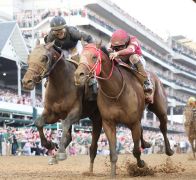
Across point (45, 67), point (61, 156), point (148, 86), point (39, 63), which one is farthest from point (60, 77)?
point (148, 86)

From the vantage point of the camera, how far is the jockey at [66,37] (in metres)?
9.66

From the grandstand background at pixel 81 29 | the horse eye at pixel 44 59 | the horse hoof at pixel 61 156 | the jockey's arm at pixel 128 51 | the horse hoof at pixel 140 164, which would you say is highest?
the grandstand background at pixel 81 29

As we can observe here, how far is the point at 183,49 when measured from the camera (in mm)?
107062

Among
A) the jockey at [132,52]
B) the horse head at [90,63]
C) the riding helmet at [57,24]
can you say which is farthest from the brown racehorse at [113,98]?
the riding helmet at [57,24]

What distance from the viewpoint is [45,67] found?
888 cm

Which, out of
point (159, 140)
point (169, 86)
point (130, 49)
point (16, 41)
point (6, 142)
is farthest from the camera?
point (169, 86)

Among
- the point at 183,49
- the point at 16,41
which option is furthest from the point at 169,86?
the point at 16,41

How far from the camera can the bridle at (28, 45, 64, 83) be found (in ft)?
28.3

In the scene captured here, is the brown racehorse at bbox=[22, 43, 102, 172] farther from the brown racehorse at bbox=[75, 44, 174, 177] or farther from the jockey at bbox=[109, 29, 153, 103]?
the jockey at bbox=[109, 29, 153, 103]

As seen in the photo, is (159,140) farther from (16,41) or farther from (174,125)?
(174,125)

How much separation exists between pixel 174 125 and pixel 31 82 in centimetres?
7017

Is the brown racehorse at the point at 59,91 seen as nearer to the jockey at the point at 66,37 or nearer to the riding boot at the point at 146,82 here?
the jockey at the point at 66,37

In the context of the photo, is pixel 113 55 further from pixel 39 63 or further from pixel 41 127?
pixel 41 127

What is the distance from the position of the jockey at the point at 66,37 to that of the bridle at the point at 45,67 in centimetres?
53
